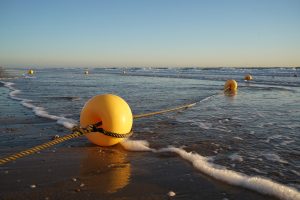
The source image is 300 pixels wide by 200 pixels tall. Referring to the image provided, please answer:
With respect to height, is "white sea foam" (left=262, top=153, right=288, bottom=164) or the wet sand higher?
"white sea foam" (left=262, top=153, right=288, bottom=164)

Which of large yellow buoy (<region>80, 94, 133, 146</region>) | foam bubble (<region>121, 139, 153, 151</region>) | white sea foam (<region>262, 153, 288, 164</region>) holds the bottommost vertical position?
foam bubble (<region>121, 139, 153, 151</region>)

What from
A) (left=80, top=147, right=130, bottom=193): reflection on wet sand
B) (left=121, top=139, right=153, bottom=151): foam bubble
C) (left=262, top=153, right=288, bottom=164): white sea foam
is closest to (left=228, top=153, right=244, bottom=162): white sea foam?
(left=262, top=153, right=288, bottom=164): white sea foam

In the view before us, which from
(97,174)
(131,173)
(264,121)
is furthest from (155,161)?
(264,121)

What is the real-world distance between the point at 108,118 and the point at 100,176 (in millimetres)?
1094

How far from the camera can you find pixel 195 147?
557 centimetres

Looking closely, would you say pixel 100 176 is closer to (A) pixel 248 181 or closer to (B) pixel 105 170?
(B) pixel 105 170

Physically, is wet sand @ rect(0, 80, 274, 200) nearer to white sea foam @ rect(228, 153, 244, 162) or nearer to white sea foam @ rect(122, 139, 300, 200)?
white sea foam @ rect(122, 139, 300, 200)

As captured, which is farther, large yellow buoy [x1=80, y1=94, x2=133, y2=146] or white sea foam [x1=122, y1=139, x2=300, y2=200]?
large yellow buoy [x1=80, y1=94, x2=133, y2=146]

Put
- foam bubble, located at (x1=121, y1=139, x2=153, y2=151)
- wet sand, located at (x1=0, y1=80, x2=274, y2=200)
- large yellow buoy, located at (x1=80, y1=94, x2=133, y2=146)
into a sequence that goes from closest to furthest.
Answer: wet sand, located at (x1=0, y1=80, x2=274, y2=200), large yellow buoy, located at (x1=80, y1=94, x2=133, y2=146), foam bubble, located at (x1=121, y1=139, x2=153, y2=151)

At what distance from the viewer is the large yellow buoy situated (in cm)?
498

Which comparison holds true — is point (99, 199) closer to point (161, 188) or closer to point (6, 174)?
point (161, 188)

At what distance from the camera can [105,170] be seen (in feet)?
14.3

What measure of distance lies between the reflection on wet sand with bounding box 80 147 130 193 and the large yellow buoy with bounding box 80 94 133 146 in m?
0.25

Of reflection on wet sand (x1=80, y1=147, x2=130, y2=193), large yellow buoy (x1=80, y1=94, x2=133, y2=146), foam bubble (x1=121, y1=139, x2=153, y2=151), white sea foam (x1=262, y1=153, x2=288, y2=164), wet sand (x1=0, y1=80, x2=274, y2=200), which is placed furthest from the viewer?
foam bubble (x1=121, y1=139, x2=153, y2=151)
